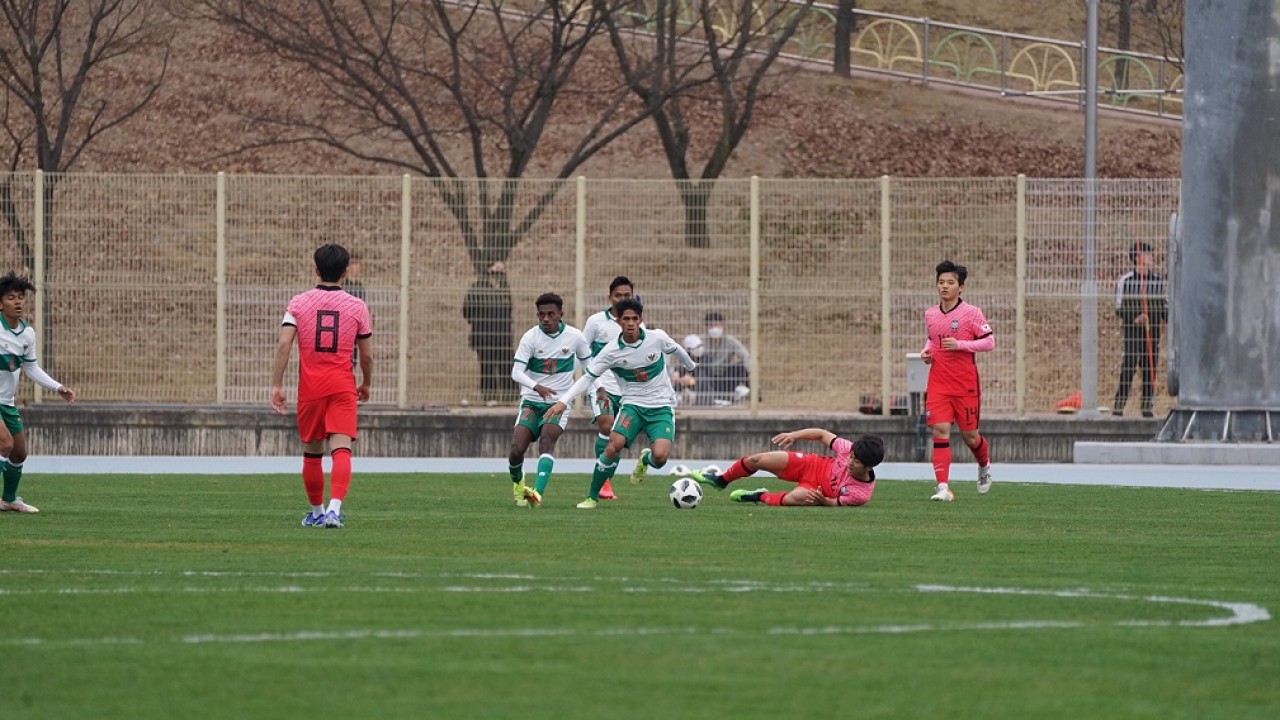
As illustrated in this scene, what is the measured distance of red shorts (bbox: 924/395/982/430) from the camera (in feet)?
60.5

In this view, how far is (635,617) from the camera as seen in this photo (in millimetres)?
8883

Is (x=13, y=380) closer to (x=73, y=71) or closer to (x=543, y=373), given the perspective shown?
(x=543, y=373)

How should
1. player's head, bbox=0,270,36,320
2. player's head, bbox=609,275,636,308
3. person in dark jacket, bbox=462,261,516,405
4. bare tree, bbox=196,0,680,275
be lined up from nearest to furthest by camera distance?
player's head, bbox=0,270,36,320 → player's head, bbox=609,275,636,308 → person in dark jacket, bbox=462,261,516,405 → bare tree, bbox=196,0,680,275

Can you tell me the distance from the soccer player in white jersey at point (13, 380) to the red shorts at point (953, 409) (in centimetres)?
725

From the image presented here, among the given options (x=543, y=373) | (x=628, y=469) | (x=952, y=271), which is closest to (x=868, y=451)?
(x=952, y=271)

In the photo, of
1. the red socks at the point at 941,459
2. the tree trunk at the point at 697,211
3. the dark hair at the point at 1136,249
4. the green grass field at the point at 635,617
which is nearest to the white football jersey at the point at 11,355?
the green grass field at the point at 635,617

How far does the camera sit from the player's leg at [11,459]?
15.8m

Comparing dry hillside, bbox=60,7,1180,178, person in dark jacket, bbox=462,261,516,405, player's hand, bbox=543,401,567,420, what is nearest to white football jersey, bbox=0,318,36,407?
player's hand, bbox=543,401,567,420

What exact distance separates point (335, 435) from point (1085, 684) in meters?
7.75

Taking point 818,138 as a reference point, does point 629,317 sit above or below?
below

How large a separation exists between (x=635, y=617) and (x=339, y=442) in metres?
5.65

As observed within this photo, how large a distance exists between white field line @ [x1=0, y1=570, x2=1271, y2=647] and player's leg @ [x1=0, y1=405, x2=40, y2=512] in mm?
5184

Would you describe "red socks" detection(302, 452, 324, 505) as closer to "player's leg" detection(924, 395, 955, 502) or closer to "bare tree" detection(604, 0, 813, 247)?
"player's leg" detection(924, 395, 955, 502)

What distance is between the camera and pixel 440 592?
9.80 m
